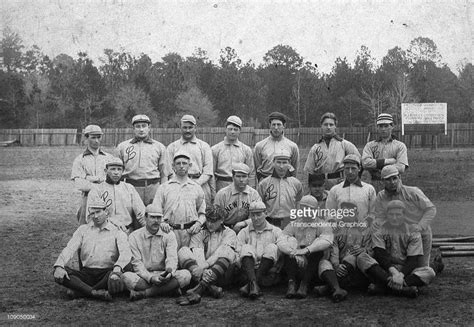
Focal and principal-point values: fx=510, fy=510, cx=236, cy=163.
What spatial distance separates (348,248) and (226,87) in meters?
10.9

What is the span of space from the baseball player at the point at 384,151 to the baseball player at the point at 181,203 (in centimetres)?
222

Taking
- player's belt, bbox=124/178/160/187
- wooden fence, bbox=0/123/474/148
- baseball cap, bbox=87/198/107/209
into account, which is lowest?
baseball cap, bbox=87/198/107/209

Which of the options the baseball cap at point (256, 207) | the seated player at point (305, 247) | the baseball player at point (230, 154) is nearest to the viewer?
the seated player at point (305, 247)

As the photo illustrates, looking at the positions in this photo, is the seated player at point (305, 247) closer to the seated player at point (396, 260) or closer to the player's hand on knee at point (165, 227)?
the seated player at point (396, 260)

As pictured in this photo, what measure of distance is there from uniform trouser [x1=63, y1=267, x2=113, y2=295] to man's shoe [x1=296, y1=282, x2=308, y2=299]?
6.08 ft

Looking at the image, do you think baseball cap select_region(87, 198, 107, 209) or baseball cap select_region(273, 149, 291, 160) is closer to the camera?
baseball cap select_region(87, 198, 107, 209)

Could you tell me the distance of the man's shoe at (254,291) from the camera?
4.90 meters

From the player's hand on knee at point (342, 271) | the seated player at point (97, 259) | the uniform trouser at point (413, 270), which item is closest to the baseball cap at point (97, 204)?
the seated player at point (97, 259)

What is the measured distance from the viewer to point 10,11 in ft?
24.7

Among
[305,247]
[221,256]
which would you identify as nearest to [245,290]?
[221,256]

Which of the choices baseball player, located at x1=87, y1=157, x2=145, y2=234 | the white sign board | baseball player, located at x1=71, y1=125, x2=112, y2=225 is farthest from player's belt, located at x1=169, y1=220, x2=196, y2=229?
the white sign board

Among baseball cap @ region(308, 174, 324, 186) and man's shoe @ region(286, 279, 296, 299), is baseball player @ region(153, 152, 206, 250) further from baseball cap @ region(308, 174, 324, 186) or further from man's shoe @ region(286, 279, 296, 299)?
baseball cap @ region(308, 174, 324, 186)

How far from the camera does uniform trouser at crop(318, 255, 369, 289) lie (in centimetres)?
502

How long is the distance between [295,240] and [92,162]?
2645mm
